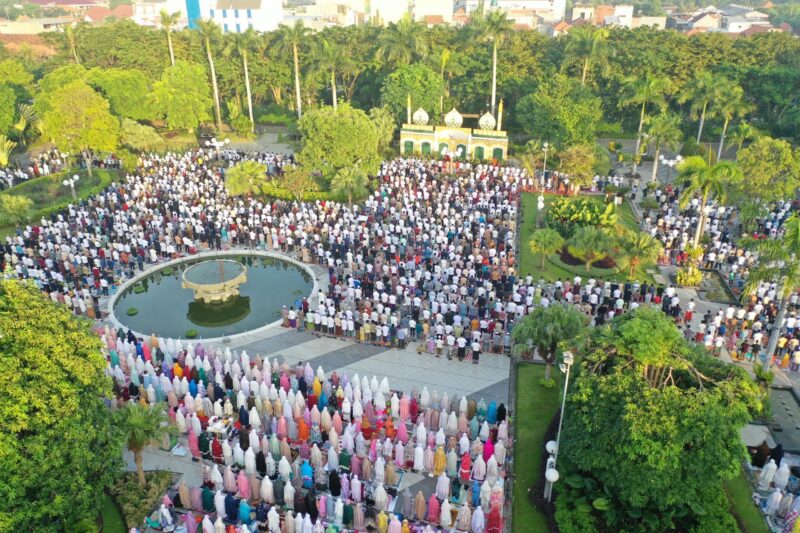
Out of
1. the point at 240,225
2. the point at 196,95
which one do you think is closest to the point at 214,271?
the point at 240,225

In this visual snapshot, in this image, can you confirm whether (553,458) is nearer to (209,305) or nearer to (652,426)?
(652,426)

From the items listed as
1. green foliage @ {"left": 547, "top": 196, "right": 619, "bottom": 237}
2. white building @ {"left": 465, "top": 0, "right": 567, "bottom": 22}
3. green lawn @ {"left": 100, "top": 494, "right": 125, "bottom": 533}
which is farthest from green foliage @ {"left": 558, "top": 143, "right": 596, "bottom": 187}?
white building @ {"left": 465, "top": 0, "right": 567, "bottom": 22}

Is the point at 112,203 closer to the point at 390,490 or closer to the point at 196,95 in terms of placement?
the point at 196,95

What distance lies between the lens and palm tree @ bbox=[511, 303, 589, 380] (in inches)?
689

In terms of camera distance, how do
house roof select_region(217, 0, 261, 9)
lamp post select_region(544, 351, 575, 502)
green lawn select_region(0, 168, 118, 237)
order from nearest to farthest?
lamp post select_region(544, 351, 575, 502) → green lawn select_region(0, 168, 118, 237) → house roof select_region(217, 0, 261, 9)

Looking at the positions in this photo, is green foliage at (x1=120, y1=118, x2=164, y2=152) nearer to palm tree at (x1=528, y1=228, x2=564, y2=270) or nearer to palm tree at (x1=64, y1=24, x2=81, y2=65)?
palm tree at (x1=64, y1=24, x2=81, y2=65)

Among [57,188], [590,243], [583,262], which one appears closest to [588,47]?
[583,262]

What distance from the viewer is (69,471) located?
11719mm

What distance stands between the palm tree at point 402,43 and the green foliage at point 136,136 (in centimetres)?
1797

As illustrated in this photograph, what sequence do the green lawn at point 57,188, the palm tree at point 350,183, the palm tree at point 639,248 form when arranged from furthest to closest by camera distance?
1. the green lawn at point 57,188
2. the palm tree at point 350,183
3. the palm tree at point 639,248

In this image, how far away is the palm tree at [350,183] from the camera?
108 feet

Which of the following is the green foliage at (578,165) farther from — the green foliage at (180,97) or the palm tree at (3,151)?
the palm tree at (3,151)

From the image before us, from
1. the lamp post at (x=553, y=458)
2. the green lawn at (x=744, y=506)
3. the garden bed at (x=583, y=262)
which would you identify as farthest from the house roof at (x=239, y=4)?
the green lawn at (x=744, y=506)

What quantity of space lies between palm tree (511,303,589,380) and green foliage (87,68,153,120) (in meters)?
37.6
